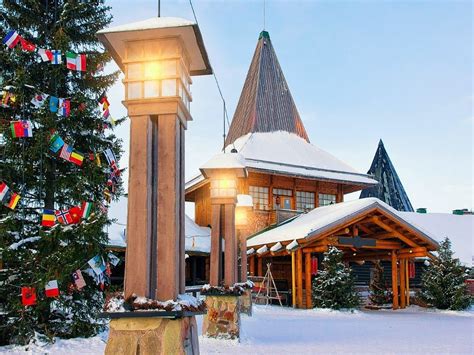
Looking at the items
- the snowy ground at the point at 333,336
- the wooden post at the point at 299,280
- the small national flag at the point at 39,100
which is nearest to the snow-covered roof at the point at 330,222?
the wooden post at the point at 299,280

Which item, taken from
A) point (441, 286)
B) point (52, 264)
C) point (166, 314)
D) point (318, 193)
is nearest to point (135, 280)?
point (166, 314)

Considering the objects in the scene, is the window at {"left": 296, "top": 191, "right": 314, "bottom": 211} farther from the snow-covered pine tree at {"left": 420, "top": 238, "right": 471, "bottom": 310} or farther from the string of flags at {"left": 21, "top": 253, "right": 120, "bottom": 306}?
the string of flags at {"left": 21, "top": 253, "right": 120, "bottom": 306}

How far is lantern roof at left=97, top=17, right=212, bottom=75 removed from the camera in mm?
5145

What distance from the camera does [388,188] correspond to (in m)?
41.9

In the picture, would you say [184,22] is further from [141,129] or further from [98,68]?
[98,68]

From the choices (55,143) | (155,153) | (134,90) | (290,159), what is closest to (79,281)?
(55,143)

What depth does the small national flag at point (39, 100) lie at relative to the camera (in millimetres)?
9344

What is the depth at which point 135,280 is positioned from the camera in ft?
16.3

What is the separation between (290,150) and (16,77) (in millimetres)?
18539

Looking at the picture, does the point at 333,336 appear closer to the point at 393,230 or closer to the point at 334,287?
the point at 334,287

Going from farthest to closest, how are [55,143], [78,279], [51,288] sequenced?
1. [55,143]
2. [78,279]
3. [51,288]

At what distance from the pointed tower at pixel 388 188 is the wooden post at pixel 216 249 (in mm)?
32149

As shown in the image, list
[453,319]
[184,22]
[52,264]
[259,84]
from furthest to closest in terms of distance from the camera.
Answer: [259,84]
[453,319]
[52,264]
[184,22]

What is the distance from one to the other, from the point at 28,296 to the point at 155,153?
471 cm
